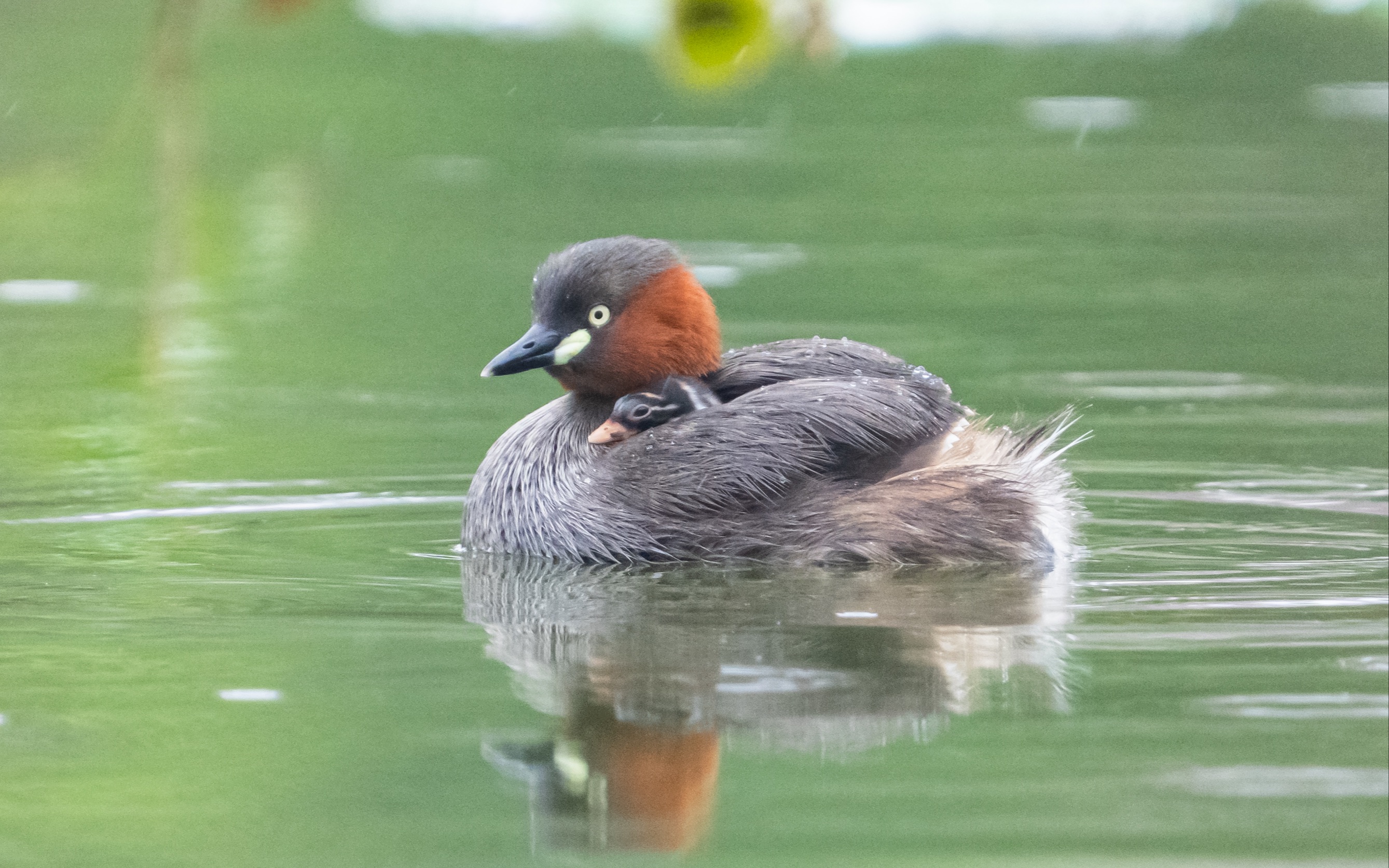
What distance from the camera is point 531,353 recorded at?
6012mm

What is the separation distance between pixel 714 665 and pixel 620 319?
5.50ft

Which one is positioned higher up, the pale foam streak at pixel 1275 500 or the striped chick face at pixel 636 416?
the striped chick face at pixel 636 416

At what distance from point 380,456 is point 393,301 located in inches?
118

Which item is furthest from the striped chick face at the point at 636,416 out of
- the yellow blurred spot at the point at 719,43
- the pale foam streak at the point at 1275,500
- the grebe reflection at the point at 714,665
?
the yellow blurred spot at the point at 719,43

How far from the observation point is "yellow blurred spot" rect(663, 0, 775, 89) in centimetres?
156

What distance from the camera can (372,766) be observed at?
3.90 meters

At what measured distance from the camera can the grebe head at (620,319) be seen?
19.8 feet

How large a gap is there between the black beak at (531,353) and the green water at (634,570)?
589 millimetres

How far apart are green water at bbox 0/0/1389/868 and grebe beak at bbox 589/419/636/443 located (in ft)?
1.35

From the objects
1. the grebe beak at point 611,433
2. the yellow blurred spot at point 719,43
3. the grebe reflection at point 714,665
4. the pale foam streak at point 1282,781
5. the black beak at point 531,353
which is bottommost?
the pale foam streak at point 1282,781

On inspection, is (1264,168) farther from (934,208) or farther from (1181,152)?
(934,208)

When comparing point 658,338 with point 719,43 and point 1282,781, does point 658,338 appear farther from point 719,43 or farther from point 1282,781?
point 719,43

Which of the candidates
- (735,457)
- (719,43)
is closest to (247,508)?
(735,457)

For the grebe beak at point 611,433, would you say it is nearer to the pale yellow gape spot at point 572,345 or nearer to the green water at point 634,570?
the pale yellow gape spot at point 572,345
